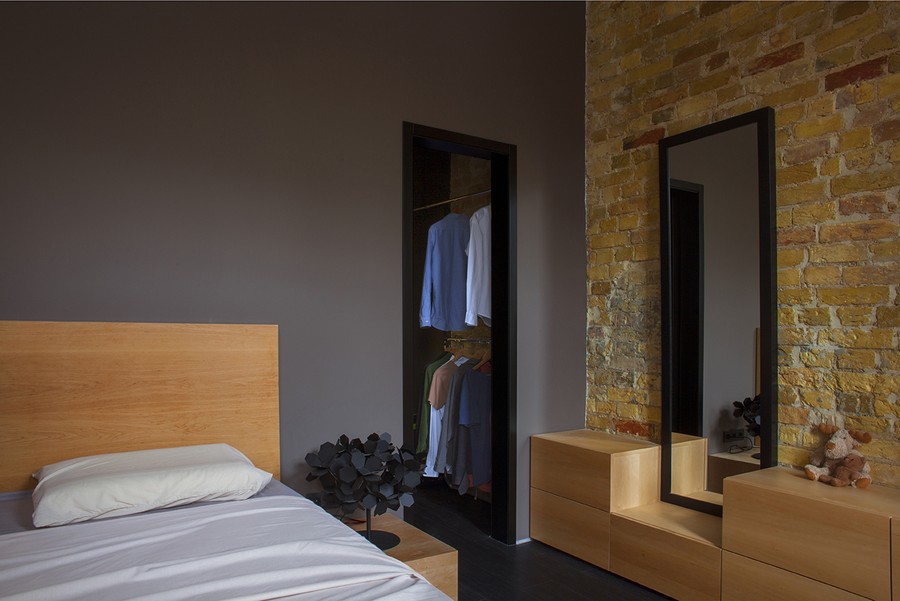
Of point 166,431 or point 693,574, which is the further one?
point 693,574

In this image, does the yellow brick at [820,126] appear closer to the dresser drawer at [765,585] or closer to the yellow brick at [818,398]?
the yellow brick at [818,398]

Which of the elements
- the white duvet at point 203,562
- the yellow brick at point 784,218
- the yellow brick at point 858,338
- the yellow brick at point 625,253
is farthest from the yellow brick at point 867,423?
the white duvet at point 203,562

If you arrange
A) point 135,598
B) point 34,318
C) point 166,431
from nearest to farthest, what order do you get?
point 135,598, point 34,318, point 166,431

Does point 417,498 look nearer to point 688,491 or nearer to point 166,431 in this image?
point 688,491

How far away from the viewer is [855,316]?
2268 mm

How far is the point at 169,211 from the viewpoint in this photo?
7.25 ft

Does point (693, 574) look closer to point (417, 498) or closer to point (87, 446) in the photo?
point (417, 498)

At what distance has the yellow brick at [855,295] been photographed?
2196 millimetres

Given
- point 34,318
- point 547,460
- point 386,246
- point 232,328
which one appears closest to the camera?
point 34,318

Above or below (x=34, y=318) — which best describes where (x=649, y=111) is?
above

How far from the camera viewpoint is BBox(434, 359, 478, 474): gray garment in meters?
3.58

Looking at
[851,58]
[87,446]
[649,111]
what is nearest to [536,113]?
[649,111]

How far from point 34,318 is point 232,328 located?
59 centimetres

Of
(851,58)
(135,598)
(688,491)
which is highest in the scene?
(851,58)
